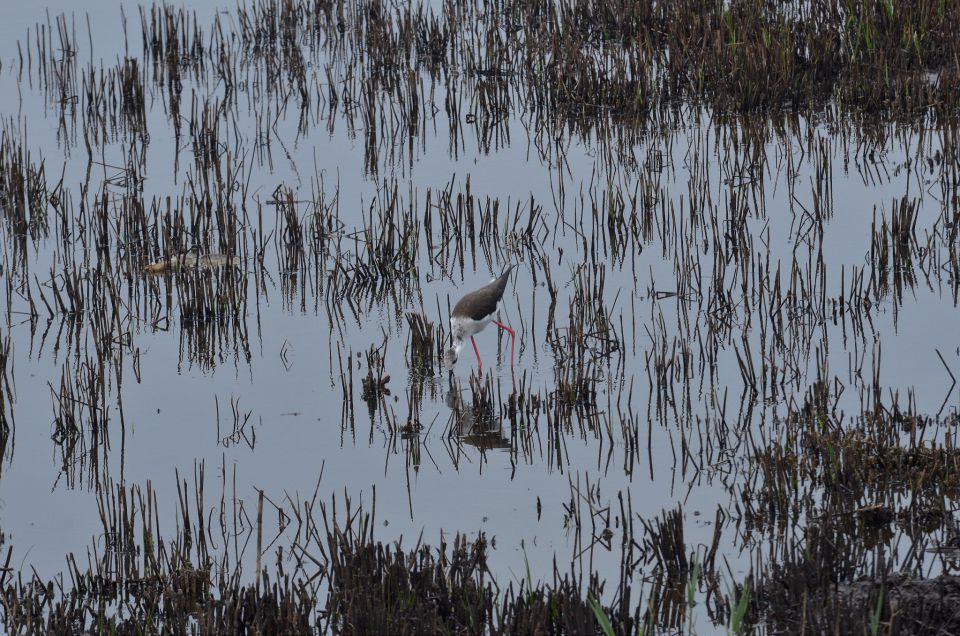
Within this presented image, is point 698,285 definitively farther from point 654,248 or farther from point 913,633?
point 913,633

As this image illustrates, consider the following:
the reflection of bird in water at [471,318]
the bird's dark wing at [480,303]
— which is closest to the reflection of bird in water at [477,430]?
the reflection of bird in water at [471,318]

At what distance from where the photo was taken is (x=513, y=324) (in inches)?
268

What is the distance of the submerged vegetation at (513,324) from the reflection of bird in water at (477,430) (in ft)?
0.07

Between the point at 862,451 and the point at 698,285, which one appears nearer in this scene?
the point at 862,451

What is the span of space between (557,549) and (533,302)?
228 cm

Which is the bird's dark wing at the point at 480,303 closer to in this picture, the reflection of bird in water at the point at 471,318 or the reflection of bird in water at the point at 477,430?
the reflection of bird in water at the point at 471,318

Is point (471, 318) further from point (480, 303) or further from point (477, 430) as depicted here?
point (477, 430)

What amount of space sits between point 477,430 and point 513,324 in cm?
129

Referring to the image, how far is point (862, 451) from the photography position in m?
4.74

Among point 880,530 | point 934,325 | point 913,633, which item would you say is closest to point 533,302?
point 934,325

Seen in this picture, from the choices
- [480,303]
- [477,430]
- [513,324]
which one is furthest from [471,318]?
[477,430]

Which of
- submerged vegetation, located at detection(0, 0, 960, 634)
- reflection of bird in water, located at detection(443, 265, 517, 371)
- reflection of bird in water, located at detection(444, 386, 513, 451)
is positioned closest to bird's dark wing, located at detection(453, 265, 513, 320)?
reflection of bird in water, located at detection(443, 265, 517, 371)

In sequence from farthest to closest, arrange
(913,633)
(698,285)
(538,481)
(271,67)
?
1. (271,67)
2. (698,285)
3. (538,481)
4. (913,633)

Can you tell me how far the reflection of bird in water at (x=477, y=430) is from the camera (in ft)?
18.0
